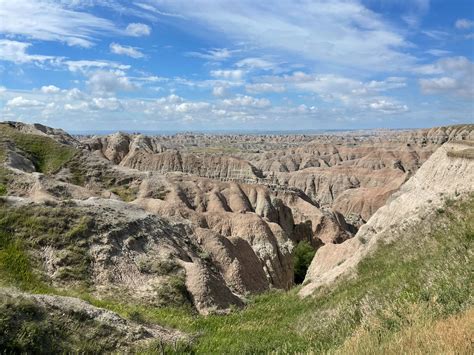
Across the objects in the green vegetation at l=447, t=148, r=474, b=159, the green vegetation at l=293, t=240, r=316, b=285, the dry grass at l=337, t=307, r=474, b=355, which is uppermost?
the green vegetation at l=447, t=148, r=474, b=159

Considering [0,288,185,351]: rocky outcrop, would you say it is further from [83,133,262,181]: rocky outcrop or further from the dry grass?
[83,133,262,181]: rocky outcrop

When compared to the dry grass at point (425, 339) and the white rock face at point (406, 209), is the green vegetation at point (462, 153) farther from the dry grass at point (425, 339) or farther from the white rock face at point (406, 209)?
the dry grass at point (425, 339)

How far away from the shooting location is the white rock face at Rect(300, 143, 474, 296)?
67.4ft

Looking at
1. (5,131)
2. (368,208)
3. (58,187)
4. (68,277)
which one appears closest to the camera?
(68,277)

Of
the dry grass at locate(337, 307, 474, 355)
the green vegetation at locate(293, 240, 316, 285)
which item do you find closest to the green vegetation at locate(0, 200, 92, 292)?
the dry grass at locate(337, 307, 474, 355)

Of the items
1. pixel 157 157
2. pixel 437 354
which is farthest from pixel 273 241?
pixel 157 157

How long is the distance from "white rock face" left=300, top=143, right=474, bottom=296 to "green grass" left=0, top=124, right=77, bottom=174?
28.1 meters

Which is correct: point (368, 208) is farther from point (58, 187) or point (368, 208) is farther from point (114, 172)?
point (58, 187)

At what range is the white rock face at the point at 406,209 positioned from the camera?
20547mm

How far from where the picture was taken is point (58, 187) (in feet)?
111

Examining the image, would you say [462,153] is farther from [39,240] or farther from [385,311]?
[39,240]

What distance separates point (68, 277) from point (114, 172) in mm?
35446

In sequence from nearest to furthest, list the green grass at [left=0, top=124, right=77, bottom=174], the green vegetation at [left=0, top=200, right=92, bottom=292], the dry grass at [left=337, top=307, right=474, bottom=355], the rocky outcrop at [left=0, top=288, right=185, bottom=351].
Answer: the dry grass at [left=337, top=307, right=474, bottom=355], the rocky outcrop at [left=0, top=288, right=185, bottom=351], the green vegetation at [left=0, top=200, right=92, bottom=292], the green grass at [left=0, top=124, right=77, bottom=174]

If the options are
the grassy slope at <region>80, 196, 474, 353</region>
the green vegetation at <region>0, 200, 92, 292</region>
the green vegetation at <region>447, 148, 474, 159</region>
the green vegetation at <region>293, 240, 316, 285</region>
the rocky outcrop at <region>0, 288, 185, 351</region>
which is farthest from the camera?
the green vegetation at <region>293, 240, 316, 285</region>
